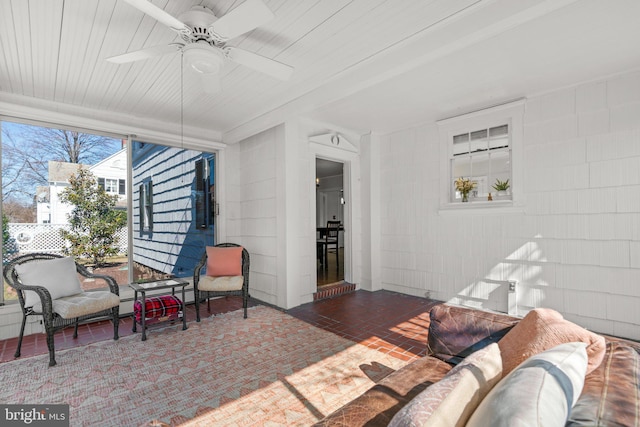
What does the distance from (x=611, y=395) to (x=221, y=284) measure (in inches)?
146

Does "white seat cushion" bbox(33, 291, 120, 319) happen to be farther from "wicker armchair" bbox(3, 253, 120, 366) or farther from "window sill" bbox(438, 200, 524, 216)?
"window sill" bbox(438, 200, 524, 216)

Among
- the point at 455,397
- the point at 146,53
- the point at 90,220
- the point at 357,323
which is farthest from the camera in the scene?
the point at 90,220

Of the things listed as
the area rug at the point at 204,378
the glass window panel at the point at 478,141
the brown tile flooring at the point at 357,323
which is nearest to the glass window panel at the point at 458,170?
the glass window panel at the point at 478,141

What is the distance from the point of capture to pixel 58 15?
223cm

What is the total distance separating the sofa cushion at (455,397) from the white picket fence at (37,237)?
455cm

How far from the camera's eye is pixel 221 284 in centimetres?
391

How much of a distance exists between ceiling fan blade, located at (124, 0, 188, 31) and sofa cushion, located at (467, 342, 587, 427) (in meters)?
2.42

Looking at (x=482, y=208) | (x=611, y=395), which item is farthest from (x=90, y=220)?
(x=482, y=208)

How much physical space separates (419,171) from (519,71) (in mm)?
1940

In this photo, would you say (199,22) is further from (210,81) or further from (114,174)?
(114,174)

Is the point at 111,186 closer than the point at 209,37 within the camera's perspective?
No

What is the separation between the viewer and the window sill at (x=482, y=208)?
3.88 metres

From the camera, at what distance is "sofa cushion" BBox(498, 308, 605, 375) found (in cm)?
115

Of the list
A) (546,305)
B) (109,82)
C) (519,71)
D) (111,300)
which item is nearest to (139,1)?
(109,82)
